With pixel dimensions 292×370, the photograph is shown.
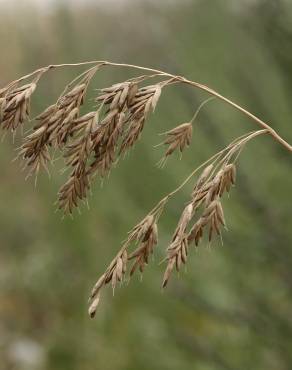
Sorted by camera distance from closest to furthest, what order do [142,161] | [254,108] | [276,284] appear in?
1. [254,108]
2. [276,284]
3. [142,161]

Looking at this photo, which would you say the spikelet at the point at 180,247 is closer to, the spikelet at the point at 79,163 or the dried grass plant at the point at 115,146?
the dried grass plant at the point at 115,146

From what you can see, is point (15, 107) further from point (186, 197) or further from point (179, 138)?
point (186, 197)

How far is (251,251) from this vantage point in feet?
12.0

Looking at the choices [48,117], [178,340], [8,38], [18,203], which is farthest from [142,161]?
[18,203]

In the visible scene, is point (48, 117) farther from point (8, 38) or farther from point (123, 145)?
point (8, 38)

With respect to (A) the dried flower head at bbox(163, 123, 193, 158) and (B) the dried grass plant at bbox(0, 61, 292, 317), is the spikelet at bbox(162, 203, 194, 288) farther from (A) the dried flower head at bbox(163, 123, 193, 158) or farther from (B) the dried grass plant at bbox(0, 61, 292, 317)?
(A) the dried flower head at bbox(163, 123, 193, 158)

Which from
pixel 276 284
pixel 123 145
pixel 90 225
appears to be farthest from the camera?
pixel 90 225

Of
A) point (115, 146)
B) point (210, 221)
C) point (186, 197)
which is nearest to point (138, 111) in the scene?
point (115, 146)

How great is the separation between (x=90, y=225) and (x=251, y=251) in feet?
7.35

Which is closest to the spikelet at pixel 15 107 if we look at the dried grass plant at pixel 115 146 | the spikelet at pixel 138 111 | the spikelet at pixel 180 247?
the dried grass plant at pixel 115 146

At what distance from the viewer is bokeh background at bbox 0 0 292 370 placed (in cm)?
346

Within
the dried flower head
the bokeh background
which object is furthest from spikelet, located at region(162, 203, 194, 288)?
the bokeh background

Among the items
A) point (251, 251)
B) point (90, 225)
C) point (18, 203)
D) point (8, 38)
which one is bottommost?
point (18, 203)

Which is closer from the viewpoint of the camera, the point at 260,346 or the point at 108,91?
the point at 108,91
